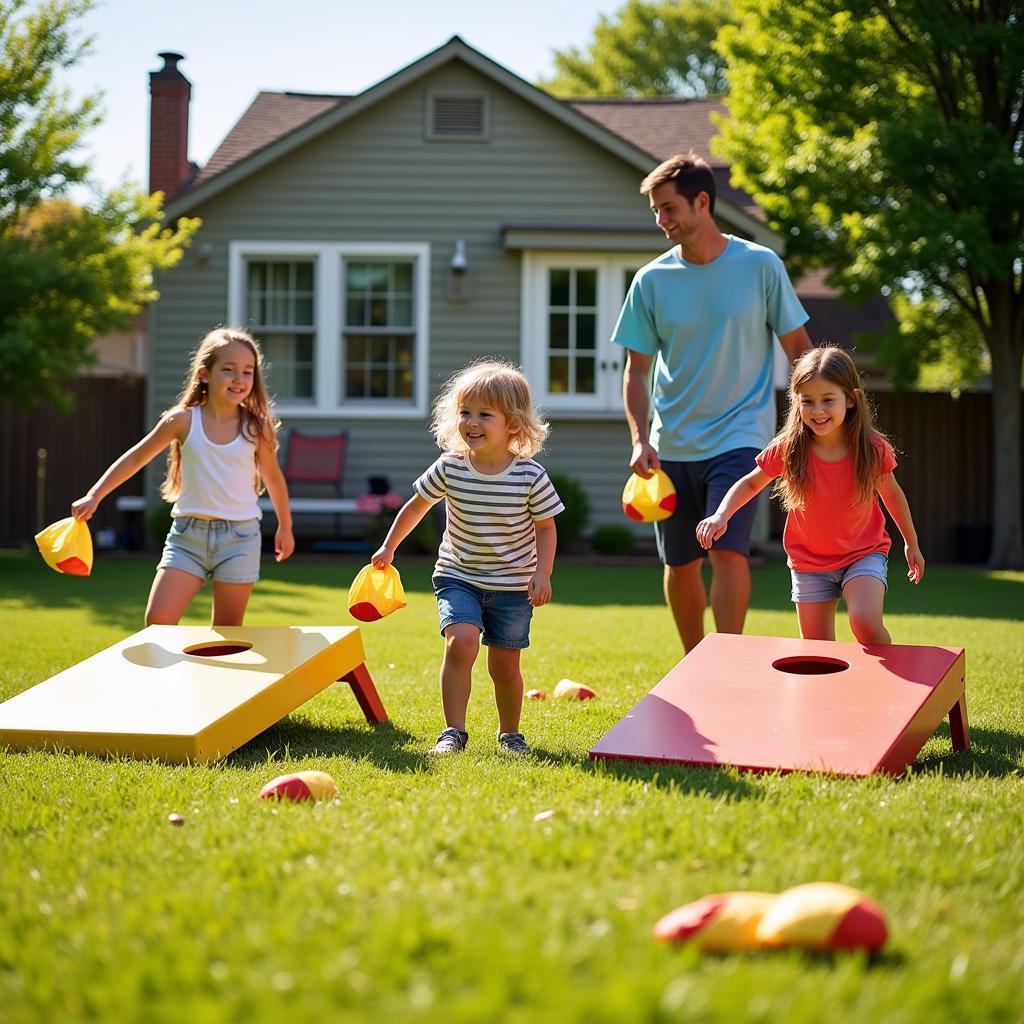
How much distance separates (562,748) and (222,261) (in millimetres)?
12171

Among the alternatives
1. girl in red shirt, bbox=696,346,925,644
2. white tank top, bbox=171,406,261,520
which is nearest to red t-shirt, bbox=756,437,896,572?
girl in red shirt, bbox=696,346,925,644

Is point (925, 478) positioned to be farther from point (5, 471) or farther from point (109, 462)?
point (5, 471)

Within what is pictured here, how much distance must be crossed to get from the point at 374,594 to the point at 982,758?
2.14m

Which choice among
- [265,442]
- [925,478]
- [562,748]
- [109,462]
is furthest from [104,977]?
[925,478]

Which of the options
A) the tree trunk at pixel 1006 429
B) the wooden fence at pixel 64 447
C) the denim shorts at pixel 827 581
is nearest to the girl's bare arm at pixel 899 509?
the denim shorts at pixel 827 581

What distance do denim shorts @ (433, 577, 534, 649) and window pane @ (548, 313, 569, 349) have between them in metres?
11.0

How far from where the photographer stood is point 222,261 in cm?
1559

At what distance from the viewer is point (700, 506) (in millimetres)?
5840

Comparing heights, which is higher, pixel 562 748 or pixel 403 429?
pixel 403 429

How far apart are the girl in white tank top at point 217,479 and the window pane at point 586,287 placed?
9866 mm

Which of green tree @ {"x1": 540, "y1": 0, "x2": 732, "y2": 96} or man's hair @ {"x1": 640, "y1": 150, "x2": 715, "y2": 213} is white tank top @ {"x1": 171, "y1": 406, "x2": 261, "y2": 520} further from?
green tree @ {"x1": 540, "y1": 0, "x2": 732, "y2": 96}

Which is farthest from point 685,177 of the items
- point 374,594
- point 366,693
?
point 366,693

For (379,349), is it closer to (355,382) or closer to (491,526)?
(355,382)

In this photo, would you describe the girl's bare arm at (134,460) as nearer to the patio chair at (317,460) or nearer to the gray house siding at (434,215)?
the patio chair at (317,460)
